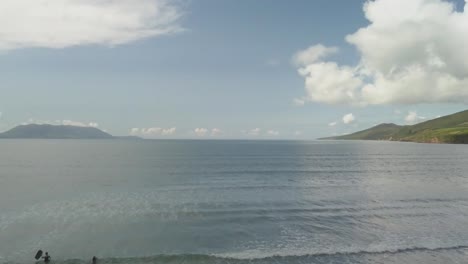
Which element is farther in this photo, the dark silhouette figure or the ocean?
the ocean

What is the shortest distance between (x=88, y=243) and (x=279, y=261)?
23.4m

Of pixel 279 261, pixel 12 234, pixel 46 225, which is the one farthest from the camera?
pixel 46 225

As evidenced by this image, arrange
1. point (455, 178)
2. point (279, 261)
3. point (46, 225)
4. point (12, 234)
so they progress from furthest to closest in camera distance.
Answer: point (455, 178), point (46, 225), point (12, 234), point (279, 261)

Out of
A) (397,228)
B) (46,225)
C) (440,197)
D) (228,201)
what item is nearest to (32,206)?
(46,225)

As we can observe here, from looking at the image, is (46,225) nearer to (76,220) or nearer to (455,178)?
(76,220)

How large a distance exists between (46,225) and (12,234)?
472 cm

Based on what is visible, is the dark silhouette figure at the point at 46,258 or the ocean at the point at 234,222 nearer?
the dark silhouette figure at the point at 46,258

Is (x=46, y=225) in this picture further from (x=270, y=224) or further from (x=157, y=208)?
(x=270, y=224)

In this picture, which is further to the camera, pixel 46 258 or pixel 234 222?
pixel 234 222

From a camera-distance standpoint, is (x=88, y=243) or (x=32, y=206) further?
(x=32, y=206)

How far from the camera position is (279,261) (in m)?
36.6

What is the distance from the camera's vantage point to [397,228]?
48.1m

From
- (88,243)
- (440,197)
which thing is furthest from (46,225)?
(440,197)

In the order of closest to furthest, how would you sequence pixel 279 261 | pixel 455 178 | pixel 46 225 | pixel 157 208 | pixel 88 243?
pixel 279 261 < pixel 88 243 < pixel 46 225 < pixel 157 208 < pixel 455 178
